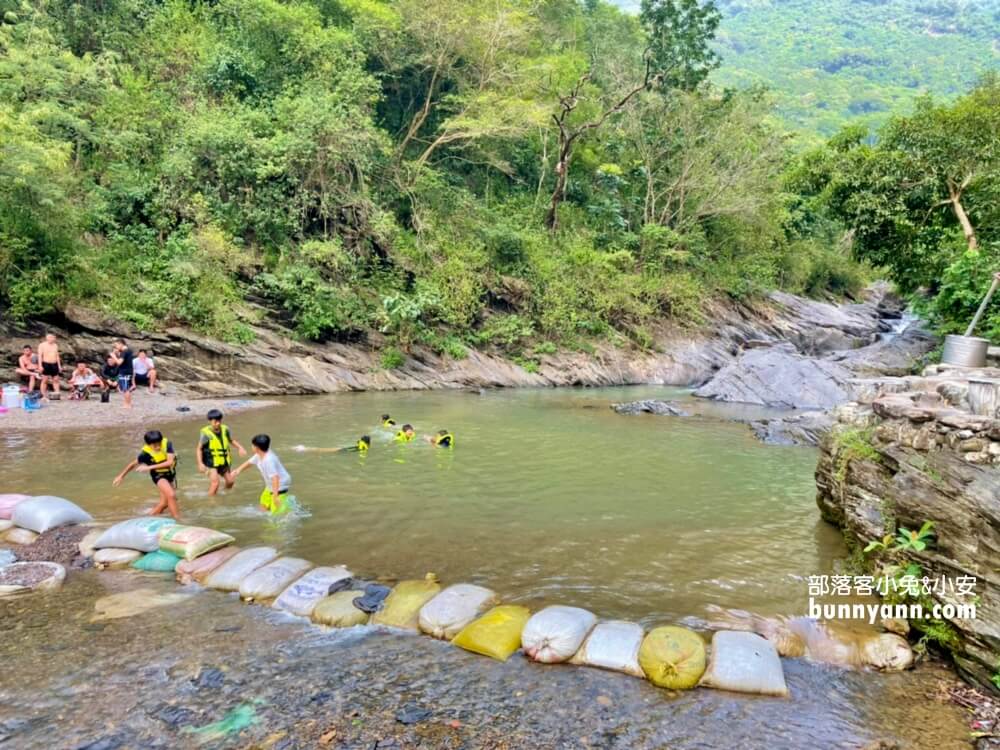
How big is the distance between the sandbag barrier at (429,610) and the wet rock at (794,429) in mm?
9125

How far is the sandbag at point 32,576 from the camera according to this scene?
5012mm

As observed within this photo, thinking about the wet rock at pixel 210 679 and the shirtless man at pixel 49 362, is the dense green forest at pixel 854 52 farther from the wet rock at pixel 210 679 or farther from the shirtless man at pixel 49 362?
the wet rock at pixel 210 679

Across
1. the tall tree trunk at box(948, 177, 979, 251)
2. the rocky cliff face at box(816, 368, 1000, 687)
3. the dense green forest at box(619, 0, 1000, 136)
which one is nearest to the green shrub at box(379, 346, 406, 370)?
the rocky cliff face at box(816, 368, 1000, 687)

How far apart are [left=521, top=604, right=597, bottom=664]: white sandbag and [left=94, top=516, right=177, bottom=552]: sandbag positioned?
148 inches

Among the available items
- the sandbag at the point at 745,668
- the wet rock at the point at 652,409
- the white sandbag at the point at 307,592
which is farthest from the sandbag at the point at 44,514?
the wet rock at the point at 652,409

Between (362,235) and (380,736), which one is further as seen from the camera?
(362,235)

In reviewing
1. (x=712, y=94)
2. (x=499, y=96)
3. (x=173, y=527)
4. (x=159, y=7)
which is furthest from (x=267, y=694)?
(x=712, y=94)

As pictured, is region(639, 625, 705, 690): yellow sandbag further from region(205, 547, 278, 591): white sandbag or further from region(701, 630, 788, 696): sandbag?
region(205, 547, 278, 591): white sandbag

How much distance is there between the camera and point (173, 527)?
19.3ft

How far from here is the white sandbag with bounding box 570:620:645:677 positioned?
4172 mm

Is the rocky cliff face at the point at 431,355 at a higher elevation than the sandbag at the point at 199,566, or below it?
higher

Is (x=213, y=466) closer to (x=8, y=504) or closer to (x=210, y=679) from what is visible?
(x=8, y=504)

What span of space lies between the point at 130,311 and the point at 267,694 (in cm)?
1407

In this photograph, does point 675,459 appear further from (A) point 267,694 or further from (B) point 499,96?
(B) point 499,96
